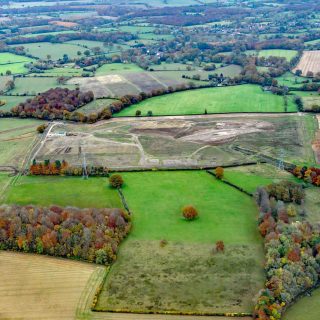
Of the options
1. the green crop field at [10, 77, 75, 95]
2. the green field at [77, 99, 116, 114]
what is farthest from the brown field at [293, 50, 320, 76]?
the green crop field at [10, 77, 75, 95]

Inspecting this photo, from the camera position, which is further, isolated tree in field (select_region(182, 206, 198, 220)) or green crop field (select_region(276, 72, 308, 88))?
green crop field (select_region(276, 72, 308, 88))

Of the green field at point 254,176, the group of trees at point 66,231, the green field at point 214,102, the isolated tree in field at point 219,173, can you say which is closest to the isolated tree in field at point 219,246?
the group of trees at point 66,231

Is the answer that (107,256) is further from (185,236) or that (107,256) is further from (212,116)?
(212,116)

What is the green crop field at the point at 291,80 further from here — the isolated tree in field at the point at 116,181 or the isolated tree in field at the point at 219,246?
the isolated tree in field at the point at 219,246

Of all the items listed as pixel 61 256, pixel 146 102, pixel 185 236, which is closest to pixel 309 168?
pixel 185 236

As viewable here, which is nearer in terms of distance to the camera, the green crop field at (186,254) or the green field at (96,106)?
the green crop field at (186,254)

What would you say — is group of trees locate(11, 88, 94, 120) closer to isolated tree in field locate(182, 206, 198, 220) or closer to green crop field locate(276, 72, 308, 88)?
isolated tree in field locate(182, 206, 198, 220)
